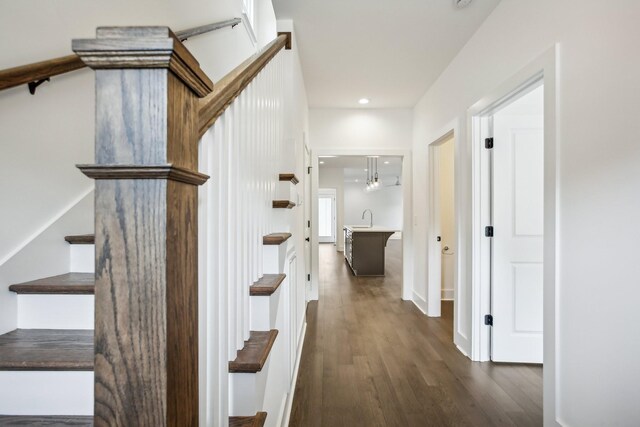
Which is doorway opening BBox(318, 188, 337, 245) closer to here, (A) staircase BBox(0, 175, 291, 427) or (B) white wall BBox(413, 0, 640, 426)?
(B) white wall BBox(413, 0, 640, 426)

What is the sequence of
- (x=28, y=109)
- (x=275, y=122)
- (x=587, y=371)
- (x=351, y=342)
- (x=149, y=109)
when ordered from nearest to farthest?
1. (x=149, y=109)
2. (x=28, y=109)
3. (x=587, y=371)
4. (x=275, y=122)
5. (x=351, y=342)

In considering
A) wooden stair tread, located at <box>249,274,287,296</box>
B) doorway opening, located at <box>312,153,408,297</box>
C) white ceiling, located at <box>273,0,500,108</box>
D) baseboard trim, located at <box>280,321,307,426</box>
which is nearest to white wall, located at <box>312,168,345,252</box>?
doorway opening, located at <box>312,153,408,297</box>

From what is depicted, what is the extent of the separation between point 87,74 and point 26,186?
1.93 ft

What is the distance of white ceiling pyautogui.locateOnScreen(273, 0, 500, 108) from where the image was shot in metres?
2.47

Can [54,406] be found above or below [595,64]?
below

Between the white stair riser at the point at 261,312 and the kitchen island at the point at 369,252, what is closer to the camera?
the white stair riser at the point at 261,312

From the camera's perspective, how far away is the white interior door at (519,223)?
2646 mm

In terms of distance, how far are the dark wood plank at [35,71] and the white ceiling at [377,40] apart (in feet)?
5.43

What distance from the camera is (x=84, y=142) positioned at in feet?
4.88

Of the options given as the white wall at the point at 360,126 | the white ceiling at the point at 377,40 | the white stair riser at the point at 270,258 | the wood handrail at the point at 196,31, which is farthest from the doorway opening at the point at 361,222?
the white stair riser at the point at 270,258

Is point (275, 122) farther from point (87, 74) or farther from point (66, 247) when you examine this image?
point (66, 247)

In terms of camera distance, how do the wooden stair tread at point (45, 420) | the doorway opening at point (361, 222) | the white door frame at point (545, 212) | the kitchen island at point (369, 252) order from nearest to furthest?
the wooden stair tread at point (45, 420)
the white door frame at point (545, 212)
the doorway opening at point (361, 222)
the kitchen island at point (369, 252)

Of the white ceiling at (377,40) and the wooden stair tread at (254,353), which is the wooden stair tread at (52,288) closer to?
the wooden stair tread at (254,353)

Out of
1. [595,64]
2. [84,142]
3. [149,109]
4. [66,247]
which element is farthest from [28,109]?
[595,64]
